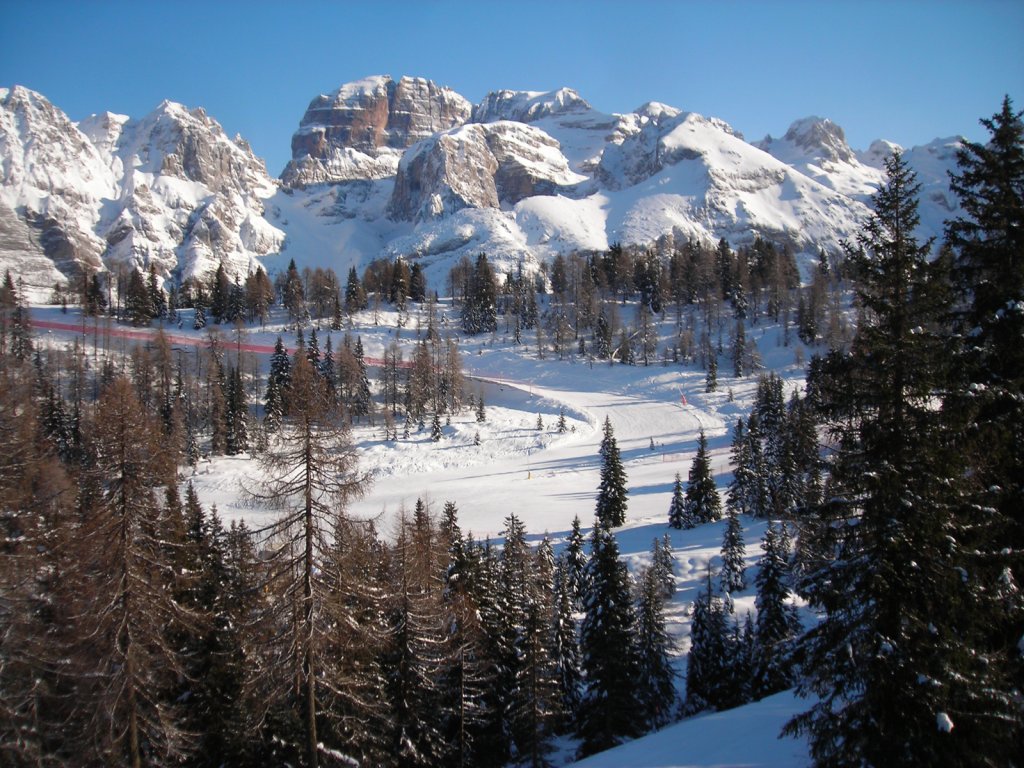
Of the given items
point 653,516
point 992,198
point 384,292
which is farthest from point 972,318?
point 384,292

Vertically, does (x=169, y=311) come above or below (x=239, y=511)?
above

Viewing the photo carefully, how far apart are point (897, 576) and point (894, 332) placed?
3897 millimetres

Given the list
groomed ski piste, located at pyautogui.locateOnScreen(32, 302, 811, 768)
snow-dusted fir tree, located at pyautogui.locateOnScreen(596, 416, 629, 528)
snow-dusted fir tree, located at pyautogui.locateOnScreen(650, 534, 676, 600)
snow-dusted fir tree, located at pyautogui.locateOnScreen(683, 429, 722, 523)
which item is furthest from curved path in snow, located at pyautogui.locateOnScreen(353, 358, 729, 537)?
snow-dusted fir tree, located at pyautogui.locateOnScreen(650, 534, 676, 600)

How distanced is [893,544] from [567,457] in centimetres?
5710

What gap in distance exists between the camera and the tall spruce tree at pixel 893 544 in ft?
28.9

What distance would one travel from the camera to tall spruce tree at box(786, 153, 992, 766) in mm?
8805

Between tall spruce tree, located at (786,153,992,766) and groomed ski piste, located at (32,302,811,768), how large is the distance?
4.57 meters

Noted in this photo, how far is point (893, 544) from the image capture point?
8.95 m

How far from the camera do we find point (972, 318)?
1086 centimetres

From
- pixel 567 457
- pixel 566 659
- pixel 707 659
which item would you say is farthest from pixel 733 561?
pixel 567 457

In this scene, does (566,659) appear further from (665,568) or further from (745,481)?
(745,481)

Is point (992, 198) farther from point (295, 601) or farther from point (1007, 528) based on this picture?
point (295, 601)

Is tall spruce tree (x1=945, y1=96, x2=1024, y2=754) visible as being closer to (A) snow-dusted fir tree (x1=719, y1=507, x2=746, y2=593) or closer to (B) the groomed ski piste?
(B) the groomed ski piste

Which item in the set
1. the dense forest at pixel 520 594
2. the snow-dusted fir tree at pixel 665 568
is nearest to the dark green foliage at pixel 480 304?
the snow-dusted fir tree at pixel 665 568
